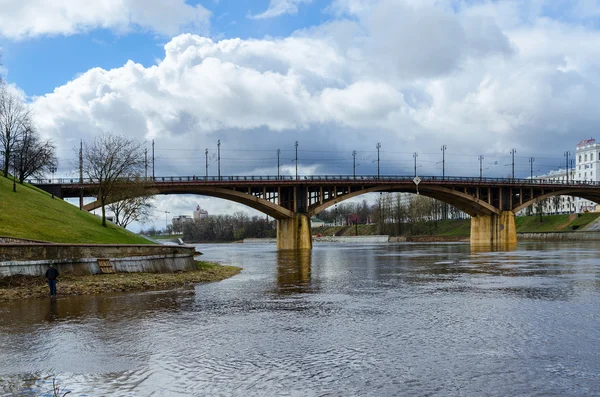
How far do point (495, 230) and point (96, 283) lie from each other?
103542 millimetres

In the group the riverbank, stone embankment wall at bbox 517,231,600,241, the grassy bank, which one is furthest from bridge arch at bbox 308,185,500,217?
the riverbank

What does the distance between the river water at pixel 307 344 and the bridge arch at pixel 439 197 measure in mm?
75504

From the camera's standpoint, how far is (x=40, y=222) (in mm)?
43656

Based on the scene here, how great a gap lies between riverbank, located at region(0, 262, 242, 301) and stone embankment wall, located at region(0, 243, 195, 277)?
46cm

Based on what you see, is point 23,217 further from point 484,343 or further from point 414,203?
point 414,203

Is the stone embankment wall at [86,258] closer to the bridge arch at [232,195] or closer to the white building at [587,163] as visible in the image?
the bridge arch at [232,195]

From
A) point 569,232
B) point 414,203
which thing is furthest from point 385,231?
point 569,232

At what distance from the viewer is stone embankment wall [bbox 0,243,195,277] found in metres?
24.9

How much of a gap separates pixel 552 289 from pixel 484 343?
541 inches

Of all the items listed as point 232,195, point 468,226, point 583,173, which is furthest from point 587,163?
point 232,195

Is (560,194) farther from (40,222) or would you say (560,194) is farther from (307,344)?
(307,344)

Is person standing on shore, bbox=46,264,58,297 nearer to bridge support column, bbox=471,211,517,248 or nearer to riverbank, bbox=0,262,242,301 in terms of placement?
riverbank, bbox=0,262,242,301

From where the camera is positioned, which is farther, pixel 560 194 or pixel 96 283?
pixel 560 194

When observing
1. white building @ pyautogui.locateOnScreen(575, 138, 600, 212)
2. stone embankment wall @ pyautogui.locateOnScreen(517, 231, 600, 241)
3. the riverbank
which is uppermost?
white building @ pyautogui.locateOnScreen(575, 138, 600, 212)
